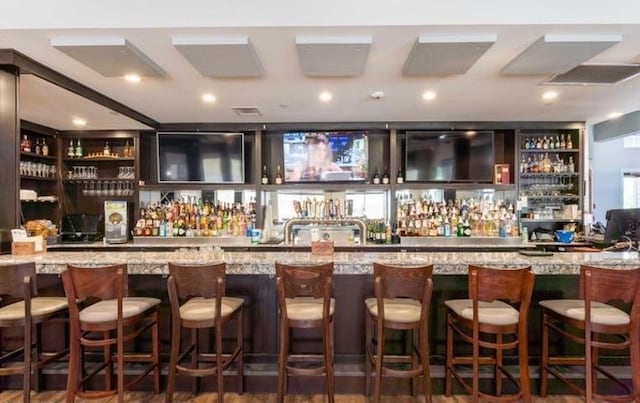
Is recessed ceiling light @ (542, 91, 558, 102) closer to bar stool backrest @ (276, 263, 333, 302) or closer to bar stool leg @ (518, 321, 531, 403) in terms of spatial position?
bar stool leg @ (518, 321, 531, 403)

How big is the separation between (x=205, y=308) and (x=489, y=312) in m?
1.78

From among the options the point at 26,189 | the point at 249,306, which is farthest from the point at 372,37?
the point at 26,189

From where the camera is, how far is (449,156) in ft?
18.2

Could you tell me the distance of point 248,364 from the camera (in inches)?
113

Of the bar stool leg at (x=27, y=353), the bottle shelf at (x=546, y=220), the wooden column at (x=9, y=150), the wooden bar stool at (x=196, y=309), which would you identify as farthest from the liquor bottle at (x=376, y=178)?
the bar stool leg at (x=27, y=353)

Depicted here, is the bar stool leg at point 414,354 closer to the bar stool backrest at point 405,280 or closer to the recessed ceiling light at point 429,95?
the bar stool backrest at point 405,280

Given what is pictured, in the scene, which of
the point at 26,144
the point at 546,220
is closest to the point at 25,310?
the point at 26,144

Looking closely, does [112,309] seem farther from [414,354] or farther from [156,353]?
[414,354]

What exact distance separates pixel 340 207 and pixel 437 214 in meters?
1.40

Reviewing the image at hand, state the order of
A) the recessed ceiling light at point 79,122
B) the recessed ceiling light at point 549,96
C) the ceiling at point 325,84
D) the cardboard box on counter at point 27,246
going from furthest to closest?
1. the recessed ceiling light at point 79,122
2. the recessed ceiling light at point 549,96
3. the cardboard box on counter at point 27,246
4. the ceiling at point 325,84

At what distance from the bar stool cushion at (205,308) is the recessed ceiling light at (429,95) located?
2.73 metres

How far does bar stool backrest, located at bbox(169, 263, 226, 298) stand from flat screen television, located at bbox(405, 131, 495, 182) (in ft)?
12.5

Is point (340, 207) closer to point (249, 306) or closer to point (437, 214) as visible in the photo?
point (437, 214)

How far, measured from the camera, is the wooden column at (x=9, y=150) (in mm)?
3008
